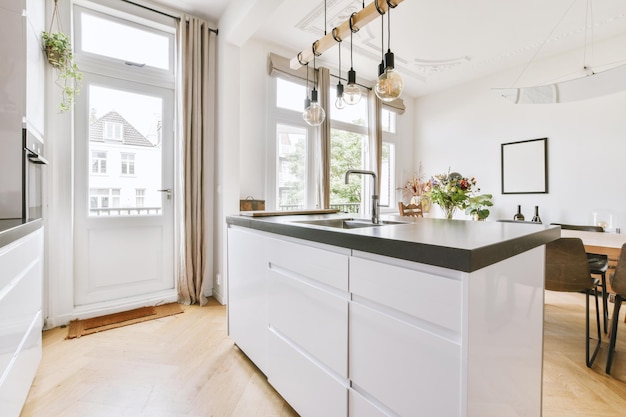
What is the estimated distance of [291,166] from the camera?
378 centimetres

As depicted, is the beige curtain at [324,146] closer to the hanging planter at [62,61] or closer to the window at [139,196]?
the window at [139,196]

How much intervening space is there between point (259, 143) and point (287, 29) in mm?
1300

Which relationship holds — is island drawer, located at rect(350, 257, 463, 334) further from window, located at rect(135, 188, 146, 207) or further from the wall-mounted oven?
window, located at rect(135, 188, 146, 207)

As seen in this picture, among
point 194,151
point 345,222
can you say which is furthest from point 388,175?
point 345,222

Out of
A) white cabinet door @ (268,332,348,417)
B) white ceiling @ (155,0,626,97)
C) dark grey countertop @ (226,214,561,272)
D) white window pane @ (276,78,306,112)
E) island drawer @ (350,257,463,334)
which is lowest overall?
white cabinet door @ (268,332,348,417)

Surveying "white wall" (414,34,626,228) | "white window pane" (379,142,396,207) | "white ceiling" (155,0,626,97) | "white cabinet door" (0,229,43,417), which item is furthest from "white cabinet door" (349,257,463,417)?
"white window pane" (379,142,396,207)

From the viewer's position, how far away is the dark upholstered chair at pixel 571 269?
1.89m

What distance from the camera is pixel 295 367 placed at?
139 cm

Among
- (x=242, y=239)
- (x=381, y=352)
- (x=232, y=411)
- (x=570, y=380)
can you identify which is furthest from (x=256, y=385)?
(x=570, y=380)

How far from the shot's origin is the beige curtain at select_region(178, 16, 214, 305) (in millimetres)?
2881

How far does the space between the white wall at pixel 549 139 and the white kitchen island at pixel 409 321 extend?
348 centimetres

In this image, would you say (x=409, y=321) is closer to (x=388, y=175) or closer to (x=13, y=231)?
(x=13, y=231)

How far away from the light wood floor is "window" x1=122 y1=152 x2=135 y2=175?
141 cm

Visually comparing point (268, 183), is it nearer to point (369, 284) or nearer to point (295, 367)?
point (295, 367)
